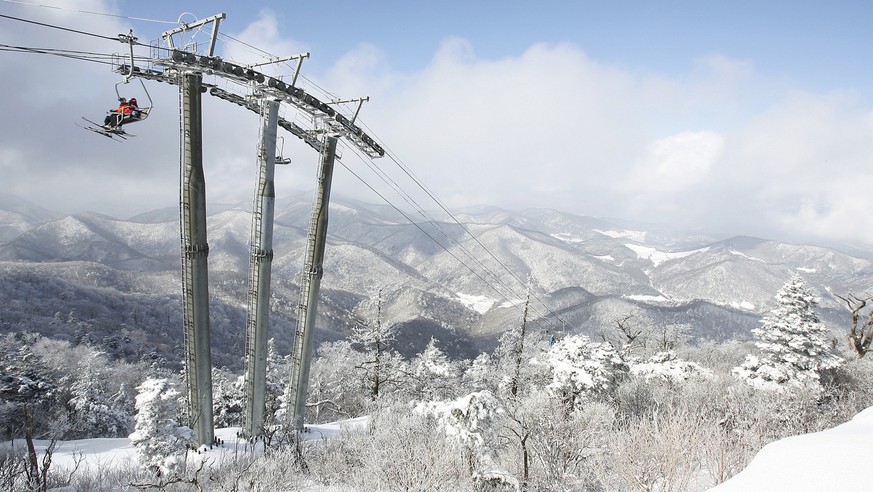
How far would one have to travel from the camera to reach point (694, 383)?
69.8 ft

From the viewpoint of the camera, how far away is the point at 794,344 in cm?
2309

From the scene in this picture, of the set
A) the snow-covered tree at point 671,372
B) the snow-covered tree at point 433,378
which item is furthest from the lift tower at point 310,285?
the snow-covered tree at point 433,378

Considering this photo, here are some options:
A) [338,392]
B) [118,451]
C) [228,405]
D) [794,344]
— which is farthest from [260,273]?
[338,392]

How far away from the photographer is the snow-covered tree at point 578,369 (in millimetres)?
19594

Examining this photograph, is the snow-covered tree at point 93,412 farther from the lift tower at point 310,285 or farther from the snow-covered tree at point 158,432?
the snow-covered tree at point 158,432

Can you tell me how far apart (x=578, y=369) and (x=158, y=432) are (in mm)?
16833

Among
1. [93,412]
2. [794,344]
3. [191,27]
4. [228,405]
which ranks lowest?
[93,412]

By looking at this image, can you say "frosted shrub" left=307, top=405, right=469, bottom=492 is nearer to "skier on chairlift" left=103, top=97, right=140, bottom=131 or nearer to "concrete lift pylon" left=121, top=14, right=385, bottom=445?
"concrete lift pylon" left=121, top=14, right=385, bottom=445

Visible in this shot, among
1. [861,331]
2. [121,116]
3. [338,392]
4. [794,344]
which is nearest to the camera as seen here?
[121,116]

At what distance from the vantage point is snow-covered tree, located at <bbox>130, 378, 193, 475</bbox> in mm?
9969

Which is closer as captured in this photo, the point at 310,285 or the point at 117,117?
the point at 117,117

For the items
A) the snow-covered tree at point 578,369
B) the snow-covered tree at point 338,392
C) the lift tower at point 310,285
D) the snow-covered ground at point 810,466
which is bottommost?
the snow-covered tree at point 338,392

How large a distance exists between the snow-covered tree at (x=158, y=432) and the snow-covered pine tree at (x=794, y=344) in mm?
27439

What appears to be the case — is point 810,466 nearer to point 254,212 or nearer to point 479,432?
point 479,432
